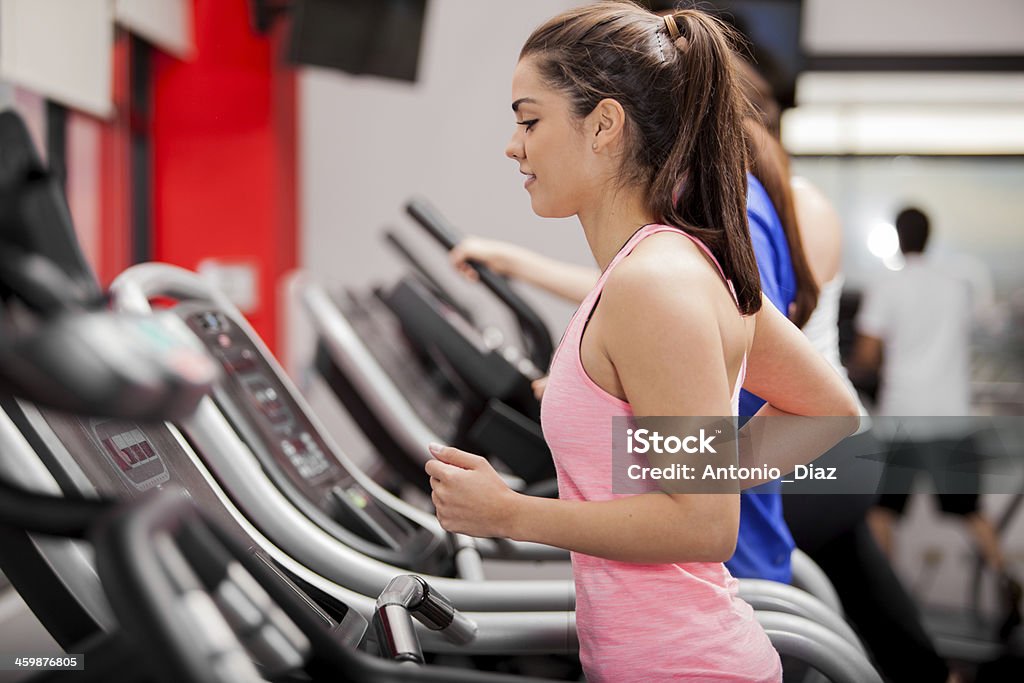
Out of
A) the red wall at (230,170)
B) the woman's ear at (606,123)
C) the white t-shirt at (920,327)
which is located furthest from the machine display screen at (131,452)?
the red wall at (230,170)

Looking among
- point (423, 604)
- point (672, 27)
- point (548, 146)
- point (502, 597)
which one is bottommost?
point (502, 597)

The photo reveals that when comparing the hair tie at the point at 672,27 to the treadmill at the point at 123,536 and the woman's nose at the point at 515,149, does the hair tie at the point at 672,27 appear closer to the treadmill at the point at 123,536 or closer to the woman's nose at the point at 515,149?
the woman's nose at the point at 515,149

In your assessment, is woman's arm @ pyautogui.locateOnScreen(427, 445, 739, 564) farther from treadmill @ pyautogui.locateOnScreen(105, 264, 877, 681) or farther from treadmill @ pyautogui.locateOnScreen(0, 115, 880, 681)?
treadmill @ pyautogui.locateOnScreen(105, 264, 877, 681)

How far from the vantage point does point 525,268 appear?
164 cm

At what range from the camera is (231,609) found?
0.60m

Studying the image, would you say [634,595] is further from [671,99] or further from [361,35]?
[361,35]

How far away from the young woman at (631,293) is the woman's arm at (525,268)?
0.66 m

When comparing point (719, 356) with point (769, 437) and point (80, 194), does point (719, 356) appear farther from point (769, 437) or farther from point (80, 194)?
point (80, 194)

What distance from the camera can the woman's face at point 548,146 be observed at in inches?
33.5

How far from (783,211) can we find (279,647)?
0.87 meters

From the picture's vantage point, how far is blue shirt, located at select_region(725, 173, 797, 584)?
1.11 meters

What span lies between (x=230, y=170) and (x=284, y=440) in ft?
7.70

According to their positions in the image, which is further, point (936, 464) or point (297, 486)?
point (297, 486)

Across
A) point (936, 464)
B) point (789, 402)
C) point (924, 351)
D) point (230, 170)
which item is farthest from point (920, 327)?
point (230, 170)
